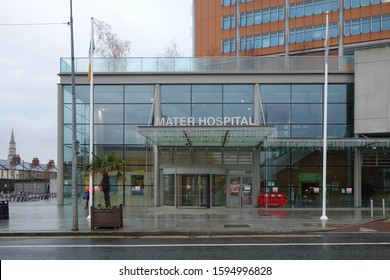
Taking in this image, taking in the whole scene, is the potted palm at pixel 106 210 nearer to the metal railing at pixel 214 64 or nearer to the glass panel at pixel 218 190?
the glass panel at pixel 218 190

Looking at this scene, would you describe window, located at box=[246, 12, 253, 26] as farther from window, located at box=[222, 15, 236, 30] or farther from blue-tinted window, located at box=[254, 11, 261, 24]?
window, located at box=[222, 15, 236, 30]

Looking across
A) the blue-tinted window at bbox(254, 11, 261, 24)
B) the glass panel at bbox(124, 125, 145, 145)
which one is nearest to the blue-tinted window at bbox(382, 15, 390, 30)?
the blue-tinted window at bbox(254, 11, 261, 24)

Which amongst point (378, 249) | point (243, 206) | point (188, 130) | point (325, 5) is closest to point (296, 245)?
point (378, 249)

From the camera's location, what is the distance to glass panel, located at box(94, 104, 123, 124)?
3139 cm

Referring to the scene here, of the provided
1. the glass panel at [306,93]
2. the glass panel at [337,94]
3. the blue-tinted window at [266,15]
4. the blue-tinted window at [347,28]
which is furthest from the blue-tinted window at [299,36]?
the glass panel at [306,93]

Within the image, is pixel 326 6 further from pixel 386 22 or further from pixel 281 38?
pixel 386 22

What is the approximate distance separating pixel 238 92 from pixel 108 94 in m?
9.54

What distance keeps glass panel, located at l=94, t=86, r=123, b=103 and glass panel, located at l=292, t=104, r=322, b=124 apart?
12649 millimetres

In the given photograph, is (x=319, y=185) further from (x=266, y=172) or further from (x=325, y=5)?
(x=325, y=5)

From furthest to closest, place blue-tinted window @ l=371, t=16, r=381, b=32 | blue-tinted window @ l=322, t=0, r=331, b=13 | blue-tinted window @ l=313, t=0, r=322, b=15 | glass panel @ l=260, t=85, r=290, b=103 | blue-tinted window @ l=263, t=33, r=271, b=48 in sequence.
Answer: blue-tinted window @ l=263, t=33, r=271, b=48 → blue-tinted window @ l=313, t=0, r=322, b=15 → blue-tinted window @ l=322, t=0, r=331, b=13 → blue-tinted window @ l=371, t=16, r=381, b=32 → glass panel @ l=260, t=85, r=290, b=103

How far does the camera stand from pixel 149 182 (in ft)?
101

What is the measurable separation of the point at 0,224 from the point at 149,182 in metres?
12.7

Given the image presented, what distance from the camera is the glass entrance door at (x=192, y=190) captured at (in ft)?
94.9

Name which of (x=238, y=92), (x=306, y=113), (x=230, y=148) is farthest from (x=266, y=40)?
(x=230, y=148)
